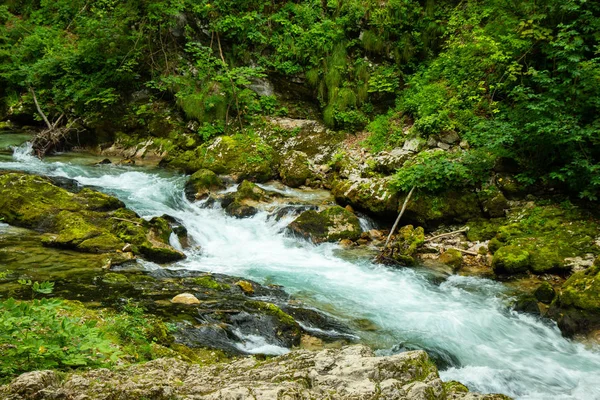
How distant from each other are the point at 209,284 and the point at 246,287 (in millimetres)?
582

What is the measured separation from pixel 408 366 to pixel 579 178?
306 inches

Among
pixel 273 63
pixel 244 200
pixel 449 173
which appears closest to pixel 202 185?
pixel 244 200

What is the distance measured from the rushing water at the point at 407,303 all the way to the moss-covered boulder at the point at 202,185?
0.33 m

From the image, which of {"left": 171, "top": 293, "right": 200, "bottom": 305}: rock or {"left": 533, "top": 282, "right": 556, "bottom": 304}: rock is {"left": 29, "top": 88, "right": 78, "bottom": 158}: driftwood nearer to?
{"left": 171, "top": 293, "right": 200, "bottom": 305}: rock

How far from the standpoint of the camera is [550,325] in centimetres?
639

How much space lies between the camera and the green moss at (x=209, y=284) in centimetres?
644

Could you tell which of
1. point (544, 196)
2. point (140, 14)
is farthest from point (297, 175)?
point (140, 14)

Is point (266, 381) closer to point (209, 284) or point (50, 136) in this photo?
point (209, 284)

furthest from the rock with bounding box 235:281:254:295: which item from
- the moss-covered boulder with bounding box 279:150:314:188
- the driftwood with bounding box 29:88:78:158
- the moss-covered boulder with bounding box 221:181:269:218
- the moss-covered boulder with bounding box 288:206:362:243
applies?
the driftwood with bounding box 29:88:78:158

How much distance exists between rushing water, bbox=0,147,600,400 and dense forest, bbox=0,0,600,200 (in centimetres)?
378

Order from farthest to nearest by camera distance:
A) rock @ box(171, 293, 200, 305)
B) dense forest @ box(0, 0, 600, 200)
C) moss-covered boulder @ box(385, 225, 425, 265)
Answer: dense forest @ box(0, 0, 600, 200) < moss-covered boulder @ box(385, 225, 425, 265) < rock @ box(171, 293, 200, 305)

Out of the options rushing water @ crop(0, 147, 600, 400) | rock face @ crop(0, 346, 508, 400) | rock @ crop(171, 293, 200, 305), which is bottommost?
rushing water @ crop(0, 147, 600, 400)

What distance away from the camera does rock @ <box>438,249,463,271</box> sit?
838 centimetres

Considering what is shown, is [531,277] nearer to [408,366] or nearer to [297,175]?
[408,366]
